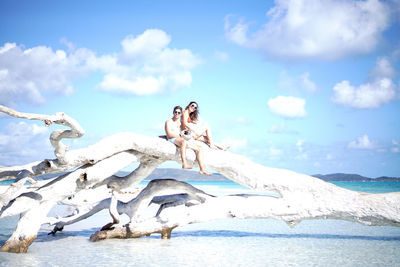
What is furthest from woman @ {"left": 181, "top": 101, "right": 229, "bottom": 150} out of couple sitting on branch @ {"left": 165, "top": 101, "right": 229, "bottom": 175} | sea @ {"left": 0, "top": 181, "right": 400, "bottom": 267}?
sea @ {"left": 0, "top": 181, "right": 400, "bottom": 267}

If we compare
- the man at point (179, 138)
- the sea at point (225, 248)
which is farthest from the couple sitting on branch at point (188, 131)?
the sea at point (225, 248)

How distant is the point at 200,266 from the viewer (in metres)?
6.50

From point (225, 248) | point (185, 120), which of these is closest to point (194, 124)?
point (185, 120)

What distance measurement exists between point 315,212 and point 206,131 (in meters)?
3.03

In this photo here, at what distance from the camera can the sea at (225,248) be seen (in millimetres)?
6812

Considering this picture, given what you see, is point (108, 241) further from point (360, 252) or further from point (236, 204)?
point (360, 252)

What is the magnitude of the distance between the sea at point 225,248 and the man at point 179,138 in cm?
180

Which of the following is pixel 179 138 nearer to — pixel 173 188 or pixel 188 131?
pixel 188 131

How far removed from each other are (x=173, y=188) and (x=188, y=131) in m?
1.74

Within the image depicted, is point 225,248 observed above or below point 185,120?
below

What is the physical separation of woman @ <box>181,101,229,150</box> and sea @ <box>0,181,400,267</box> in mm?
2420

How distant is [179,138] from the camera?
8164 millimetres

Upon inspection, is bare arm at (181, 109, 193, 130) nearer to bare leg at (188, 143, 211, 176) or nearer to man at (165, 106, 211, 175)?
man at (165, 106, 211, 175)

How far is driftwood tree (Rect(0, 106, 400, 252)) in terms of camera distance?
7824 mm
